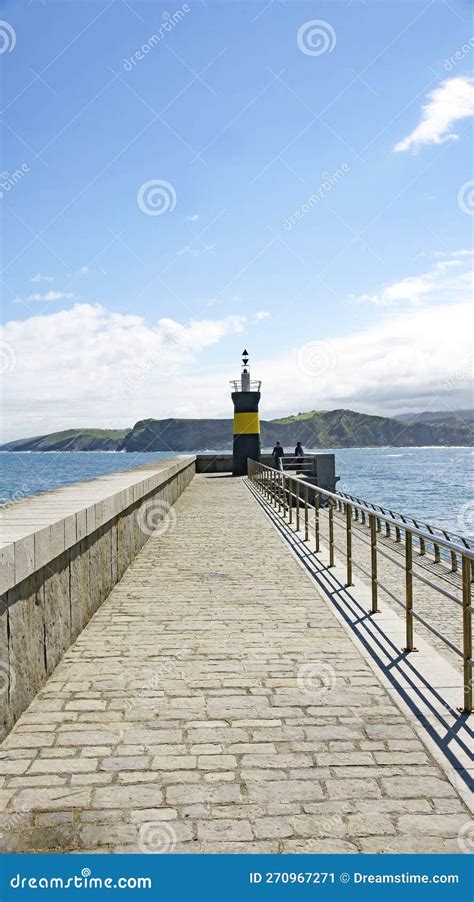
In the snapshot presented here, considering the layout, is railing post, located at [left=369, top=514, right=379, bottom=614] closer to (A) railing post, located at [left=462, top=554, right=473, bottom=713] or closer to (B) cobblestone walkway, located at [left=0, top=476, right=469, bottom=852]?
(B) cobblestone walkway, located at [left=0, top=476, right=469, bottom=852]

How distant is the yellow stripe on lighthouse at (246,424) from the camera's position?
1225 inches

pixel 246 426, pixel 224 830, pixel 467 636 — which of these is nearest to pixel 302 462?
pixel 246 426

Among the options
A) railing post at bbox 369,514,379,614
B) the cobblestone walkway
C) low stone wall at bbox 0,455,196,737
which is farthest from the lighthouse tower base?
the cobblestone walkway

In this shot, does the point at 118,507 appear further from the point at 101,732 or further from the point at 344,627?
the point at 101,732

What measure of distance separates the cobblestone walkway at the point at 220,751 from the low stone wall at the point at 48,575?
0.61ft

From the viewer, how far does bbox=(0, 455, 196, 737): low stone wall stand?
12.7 ft

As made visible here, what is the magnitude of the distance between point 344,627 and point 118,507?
122 inches

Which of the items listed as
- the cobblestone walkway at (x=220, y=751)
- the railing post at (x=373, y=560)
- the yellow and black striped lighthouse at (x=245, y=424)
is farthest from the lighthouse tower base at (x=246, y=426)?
the cobblestone walkway at (x=220, y=751)

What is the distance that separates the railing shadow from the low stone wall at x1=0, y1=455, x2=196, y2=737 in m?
2.40

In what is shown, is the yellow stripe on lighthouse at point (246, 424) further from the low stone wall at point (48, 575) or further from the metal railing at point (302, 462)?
the low stone wall at point (48, 575)

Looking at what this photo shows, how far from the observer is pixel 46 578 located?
473 centimetres

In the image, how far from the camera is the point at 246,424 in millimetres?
31078

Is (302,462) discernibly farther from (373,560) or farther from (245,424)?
(373,560)

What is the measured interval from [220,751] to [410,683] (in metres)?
1.59
